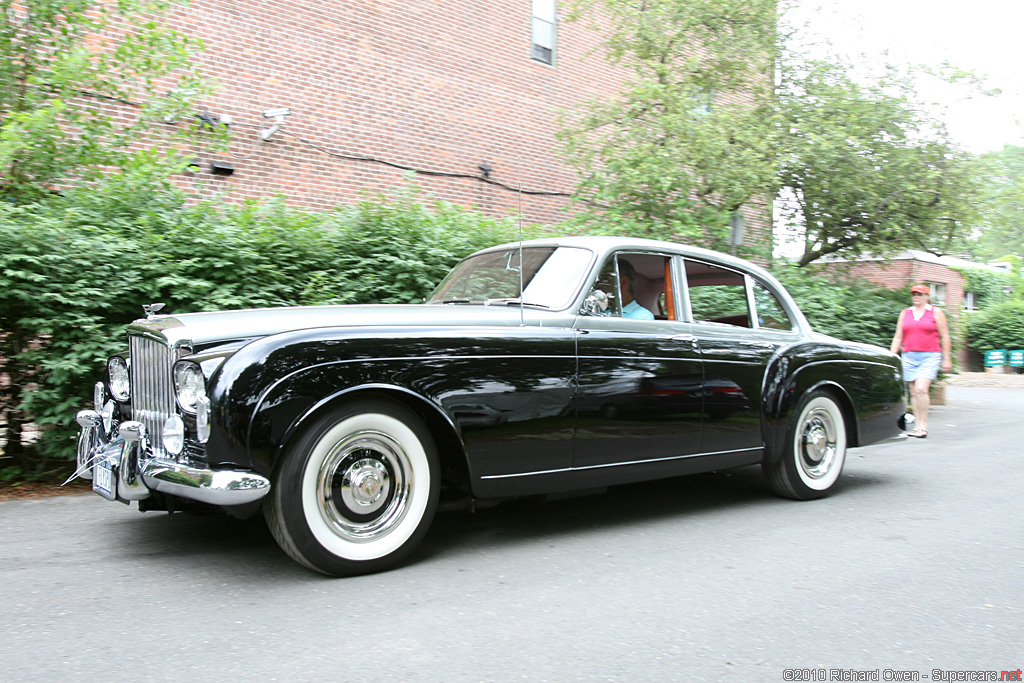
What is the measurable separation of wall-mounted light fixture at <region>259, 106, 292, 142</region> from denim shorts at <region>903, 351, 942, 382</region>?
8589 millimetres

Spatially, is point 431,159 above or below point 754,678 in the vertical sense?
above

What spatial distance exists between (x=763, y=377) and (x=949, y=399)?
38.3 feet

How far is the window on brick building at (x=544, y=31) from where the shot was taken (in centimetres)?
1491

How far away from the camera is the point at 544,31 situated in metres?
15.1

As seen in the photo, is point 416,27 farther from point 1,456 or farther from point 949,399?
point 949,399

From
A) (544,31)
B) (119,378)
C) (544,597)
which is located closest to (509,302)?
(544,597)

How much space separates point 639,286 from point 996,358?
2802cm

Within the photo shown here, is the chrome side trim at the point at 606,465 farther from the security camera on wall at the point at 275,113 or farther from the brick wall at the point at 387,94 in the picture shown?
the security camera on wall at the point at 275,113

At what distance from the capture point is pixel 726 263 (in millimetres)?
5672

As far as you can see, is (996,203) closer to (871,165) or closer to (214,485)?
(871,165)

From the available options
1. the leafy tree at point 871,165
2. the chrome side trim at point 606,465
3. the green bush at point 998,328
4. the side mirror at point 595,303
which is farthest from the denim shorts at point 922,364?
the green bush at point 998,328

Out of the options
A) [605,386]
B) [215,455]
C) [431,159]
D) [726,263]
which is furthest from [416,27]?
[215,455]

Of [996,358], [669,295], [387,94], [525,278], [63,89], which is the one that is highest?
[387,94]

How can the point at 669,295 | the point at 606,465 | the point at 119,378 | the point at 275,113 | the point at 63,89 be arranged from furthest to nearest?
the point at 275,113
the point at 63,89
the point at 669,295
the point at 606,465
the point at 119,378
